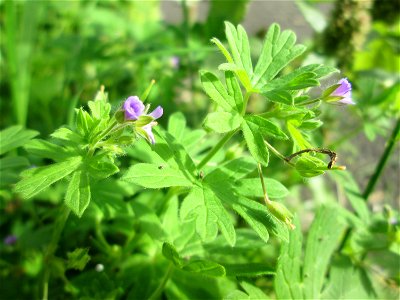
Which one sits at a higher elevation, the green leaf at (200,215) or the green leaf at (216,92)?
the green leaf at (216,92)

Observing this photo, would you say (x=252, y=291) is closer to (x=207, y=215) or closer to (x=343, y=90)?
(x=207, y=215)

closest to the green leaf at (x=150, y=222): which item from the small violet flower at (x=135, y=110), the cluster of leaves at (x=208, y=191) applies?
the cluster of leaves at (x=208, y=191)

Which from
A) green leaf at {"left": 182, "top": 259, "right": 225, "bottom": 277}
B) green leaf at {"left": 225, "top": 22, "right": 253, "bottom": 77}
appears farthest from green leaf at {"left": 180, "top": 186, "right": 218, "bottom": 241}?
green leaf at {"left": 225, "top": 22, "right": 253, "bottom": 77}

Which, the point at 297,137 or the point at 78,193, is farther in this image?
the point at 297,137

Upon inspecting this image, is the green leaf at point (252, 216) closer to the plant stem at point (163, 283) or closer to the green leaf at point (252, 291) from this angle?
the green leaf at point (252, 291)

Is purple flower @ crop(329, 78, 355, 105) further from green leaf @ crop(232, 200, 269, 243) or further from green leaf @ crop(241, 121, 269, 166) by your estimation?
green leaf @ crop(232, 200, 269, 243)

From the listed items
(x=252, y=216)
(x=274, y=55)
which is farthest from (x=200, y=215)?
(x=274, y=55)
